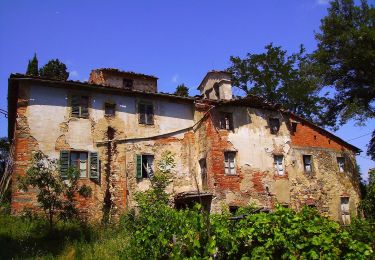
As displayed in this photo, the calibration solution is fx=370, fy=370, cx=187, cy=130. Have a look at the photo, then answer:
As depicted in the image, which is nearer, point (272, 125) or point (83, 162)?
point (83, 162)

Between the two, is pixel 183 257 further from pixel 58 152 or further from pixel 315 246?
pixel 58 152

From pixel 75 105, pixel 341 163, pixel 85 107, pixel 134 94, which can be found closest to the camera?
pixel 75 105

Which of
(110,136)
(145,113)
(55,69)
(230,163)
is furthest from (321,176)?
(55,69)

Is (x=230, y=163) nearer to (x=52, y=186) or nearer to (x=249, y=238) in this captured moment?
(x=52, y=186)

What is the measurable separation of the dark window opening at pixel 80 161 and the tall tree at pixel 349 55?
16.8 metres

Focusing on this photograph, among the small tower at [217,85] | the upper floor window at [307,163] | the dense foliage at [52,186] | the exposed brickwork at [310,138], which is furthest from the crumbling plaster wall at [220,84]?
the dense foliage at [52,186]

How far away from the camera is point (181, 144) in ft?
70.3

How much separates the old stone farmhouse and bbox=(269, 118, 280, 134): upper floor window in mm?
70

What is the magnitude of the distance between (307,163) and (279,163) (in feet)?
7.50

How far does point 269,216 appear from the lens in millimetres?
7895

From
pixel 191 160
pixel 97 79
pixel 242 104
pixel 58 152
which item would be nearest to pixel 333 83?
pixel 242 104

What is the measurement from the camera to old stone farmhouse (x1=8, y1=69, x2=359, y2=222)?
18.3m

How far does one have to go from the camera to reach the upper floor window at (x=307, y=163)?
76.3 ft

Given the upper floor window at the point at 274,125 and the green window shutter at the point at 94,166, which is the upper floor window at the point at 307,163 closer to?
the upper floor window at the point at 274,125
